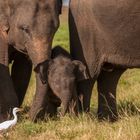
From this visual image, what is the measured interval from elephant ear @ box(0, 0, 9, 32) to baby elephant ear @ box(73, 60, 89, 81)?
3.31 feet

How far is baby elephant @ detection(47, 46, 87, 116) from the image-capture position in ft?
27.3

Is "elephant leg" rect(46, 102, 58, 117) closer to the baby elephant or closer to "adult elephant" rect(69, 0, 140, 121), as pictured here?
the baby elephant

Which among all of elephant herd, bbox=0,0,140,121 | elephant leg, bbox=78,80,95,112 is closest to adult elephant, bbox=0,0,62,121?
elephant herd, bbox=0,0,140,121

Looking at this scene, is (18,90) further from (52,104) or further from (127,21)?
(127,21)

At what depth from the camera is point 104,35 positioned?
846cm

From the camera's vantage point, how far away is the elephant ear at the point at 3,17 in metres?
8.67

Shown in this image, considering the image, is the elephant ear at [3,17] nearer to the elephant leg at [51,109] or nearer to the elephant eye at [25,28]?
the elephant eye at [25,28]

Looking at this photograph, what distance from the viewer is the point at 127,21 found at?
8.35m

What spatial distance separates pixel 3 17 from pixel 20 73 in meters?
1.07

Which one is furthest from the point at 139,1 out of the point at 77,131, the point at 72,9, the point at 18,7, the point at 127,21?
the point at 77,131

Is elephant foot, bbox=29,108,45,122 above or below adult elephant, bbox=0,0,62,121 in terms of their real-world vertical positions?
below

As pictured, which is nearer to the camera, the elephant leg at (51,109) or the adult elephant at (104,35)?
the adult elephant at (104,35)

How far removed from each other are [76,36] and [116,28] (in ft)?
1.77

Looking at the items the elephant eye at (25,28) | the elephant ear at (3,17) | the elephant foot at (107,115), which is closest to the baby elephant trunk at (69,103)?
the elephant foot at (107,115)
